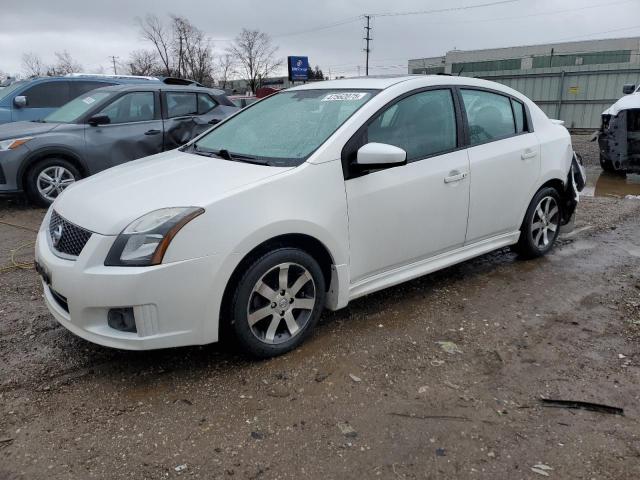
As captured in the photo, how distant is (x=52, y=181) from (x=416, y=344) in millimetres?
5796

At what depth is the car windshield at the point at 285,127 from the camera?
3.38 meters

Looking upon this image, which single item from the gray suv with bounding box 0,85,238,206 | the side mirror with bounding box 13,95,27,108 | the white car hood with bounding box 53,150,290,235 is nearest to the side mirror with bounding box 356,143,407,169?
the white car hood with bounding box 53,150,290,235

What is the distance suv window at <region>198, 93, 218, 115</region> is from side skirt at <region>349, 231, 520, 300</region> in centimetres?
556

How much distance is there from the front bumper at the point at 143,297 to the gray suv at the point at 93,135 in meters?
4.76

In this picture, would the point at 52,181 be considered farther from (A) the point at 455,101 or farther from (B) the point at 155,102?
(A) the point at 455,101

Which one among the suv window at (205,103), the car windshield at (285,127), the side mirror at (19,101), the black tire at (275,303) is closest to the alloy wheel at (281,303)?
the black tire at (275,303)

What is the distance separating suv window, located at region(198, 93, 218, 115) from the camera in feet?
27.5

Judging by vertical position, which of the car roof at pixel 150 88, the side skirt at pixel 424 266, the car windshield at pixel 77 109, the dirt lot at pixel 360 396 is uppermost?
the car roof at pixel 150 88

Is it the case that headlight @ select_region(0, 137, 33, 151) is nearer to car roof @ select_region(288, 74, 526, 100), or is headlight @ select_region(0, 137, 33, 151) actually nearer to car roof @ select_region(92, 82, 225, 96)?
car roof @ select_region(92, 82, 225, 96)

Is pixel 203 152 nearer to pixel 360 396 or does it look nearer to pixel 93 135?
pixel 360 396

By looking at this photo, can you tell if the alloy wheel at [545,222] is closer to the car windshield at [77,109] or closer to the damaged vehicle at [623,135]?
the damaged vehicle at [623,135]

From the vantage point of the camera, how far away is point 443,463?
2.32m

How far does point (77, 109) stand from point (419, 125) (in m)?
5.68

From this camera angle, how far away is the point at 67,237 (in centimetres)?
295
